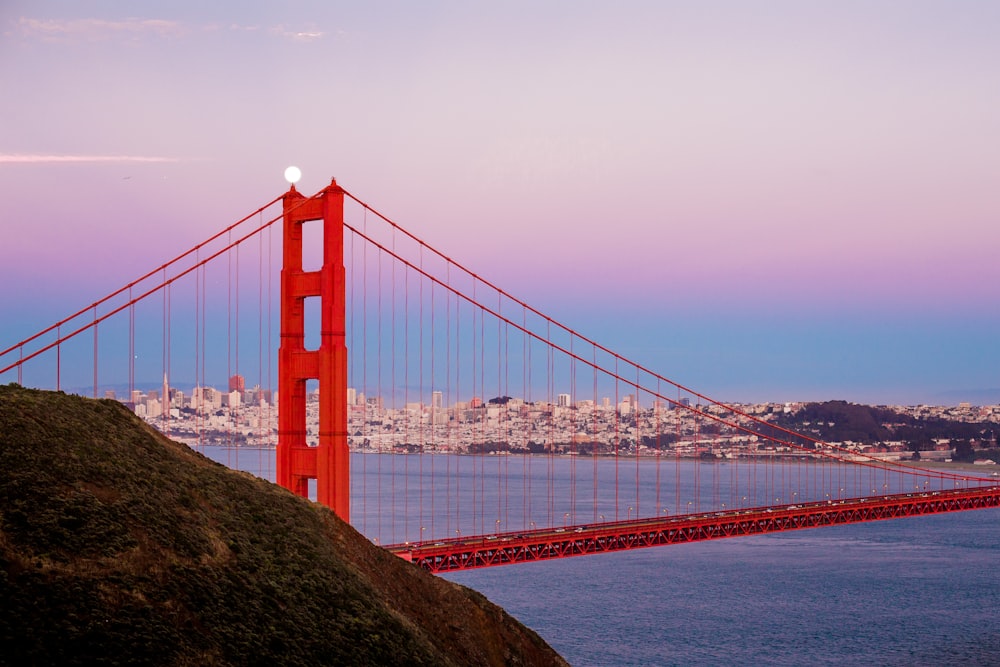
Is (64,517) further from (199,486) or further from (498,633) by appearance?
(498,633)

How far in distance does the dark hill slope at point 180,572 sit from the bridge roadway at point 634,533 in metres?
9.93

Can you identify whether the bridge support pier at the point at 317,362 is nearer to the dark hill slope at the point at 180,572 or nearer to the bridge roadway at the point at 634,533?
the bridge roadway at the point at 634,533

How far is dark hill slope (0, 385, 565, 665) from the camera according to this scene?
13031 millimetres

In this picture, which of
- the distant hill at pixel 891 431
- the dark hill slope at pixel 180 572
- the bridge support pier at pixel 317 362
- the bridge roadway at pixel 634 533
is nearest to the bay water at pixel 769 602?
the bridge roadway at pixel 634 533

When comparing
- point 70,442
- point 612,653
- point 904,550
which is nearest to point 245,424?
point 904,550

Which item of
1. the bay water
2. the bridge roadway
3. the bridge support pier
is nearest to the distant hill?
the bay water

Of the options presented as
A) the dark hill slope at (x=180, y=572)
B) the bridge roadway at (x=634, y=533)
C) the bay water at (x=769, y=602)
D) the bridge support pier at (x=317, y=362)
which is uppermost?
the bridge support pier at (x=317, y=362)

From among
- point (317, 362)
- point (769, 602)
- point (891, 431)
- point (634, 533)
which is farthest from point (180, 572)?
point (891, 431)

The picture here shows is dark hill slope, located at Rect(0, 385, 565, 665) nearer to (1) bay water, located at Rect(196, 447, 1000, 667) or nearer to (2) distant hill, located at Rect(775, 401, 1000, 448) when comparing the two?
(1) bay water, located at Rect(196, 447, 1000, 667)

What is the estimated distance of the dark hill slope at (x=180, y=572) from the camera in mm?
13031

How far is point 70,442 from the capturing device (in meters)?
17.4

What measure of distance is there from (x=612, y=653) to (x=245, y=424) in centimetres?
14652

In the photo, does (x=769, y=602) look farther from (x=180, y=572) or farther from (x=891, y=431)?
(x=891, y=431)

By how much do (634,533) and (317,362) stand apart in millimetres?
14242
